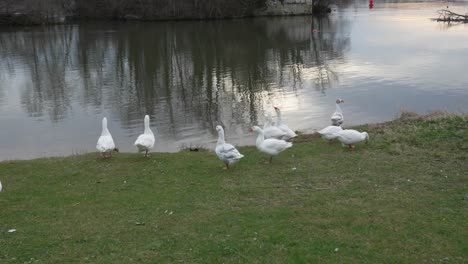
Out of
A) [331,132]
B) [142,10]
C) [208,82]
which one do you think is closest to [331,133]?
[331,132]

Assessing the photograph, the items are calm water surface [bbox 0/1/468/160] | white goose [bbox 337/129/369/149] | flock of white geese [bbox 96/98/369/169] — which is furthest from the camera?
calm water surface [bbox 0/1/468/160]

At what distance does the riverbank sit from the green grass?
77.7m

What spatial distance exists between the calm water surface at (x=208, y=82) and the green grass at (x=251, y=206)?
262 inches

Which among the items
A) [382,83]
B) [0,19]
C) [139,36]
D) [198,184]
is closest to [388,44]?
[382,83]

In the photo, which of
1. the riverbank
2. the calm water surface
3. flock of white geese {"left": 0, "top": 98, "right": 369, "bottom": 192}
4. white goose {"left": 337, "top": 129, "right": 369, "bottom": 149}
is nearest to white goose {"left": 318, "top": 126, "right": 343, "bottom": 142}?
flock of white geese {"left": 0, "top": 98, "right": 369, "bottom": 192}

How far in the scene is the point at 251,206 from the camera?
10.8 meters

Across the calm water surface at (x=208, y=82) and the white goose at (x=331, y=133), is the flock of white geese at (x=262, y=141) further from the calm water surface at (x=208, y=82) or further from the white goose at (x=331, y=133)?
the calm water surface at (x=208, y=82)

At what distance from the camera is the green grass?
863 centimetres

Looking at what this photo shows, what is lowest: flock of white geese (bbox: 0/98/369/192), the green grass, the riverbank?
the green grass

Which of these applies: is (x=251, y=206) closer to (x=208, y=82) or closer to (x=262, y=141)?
(x=262, y=141)

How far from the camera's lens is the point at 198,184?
41.8 ft

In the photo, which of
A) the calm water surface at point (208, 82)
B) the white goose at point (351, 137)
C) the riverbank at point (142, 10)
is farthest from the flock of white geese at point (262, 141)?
the riverbank at point (142, 10)

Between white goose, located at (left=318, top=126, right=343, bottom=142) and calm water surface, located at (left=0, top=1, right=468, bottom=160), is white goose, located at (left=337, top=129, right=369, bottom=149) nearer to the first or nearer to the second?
white goose, located at (left=318, top=126, right=343, bottom=142)

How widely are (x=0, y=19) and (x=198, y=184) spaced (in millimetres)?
84864
